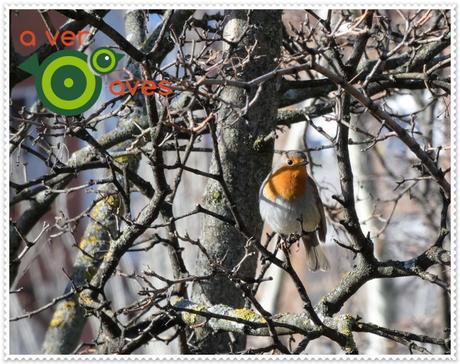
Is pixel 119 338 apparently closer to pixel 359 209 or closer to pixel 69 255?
pixel 359 209

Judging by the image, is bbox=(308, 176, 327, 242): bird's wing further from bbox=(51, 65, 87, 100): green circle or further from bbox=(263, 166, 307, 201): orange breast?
bbox=(51, 65, 87, 100): green circle

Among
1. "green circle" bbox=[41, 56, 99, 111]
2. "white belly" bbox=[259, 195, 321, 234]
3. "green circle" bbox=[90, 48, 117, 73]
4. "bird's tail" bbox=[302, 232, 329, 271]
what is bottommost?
"bird's tail" bbox=[302, 232, 329, 271]

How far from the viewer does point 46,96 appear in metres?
3.79

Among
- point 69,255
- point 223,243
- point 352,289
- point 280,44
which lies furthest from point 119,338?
point 69,255

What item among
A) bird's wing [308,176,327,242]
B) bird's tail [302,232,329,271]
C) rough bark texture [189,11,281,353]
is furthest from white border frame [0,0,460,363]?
bird's tail [302,232,329,271]

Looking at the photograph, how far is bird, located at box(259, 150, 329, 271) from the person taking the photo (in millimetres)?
4395

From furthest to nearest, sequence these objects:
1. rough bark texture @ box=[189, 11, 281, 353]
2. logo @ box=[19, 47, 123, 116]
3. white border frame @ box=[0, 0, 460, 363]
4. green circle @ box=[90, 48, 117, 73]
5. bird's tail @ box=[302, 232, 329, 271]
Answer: bird's tail @ box=[302, 232, 329, 271], rough bark texture @ box=[189, 11, 281, 353], green circle @ box=[90, 48, 117, 73], logo @ box=[19, 47, 123, 116], white border frame @ box=[0, 0, 460, 363]

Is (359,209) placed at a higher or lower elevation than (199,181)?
lower

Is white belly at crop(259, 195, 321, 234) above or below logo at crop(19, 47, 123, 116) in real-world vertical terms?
Result: below

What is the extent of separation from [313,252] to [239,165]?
89 cm
